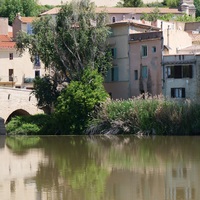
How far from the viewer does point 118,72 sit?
2596 inches

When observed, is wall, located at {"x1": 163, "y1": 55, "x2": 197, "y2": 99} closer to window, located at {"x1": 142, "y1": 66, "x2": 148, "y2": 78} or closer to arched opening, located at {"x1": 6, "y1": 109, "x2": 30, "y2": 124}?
window, located at {"x1": 142, "y1": 66, "x2": 148, "y2": 78}

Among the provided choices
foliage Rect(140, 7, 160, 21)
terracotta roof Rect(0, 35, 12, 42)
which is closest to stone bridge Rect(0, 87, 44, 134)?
terracotta roof Rect(0, 35, 12, 42)

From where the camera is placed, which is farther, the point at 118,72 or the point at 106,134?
the point at 118,72

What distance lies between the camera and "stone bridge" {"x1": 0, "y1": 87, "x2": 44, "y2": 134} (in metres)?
65.9

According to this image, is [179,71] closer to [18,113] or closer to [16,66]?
[18,113]

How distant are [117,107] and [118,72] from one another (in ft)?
28.5

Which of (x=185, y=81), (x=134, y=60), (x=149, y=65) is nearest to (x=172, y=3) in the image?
(x=134, y=60)

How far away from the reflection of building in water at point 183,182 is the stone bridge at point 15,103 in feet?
106

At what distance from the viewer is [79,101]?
58.6 m

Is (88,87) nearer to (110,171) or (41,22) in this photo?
(41,22)

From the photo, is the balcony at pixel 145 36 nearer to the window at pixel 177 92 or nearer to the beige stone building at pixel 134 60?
the beige stone building at pixel 134 60

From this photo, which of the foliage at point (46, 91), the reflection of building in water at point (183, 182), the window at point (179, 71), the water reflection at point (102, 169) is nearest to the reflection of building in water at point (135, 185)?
the water reflection at point (102, 169)

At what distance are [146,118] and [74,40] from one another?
9.20 m

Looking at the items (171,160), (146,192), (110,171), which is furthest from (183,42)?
(146,192)
